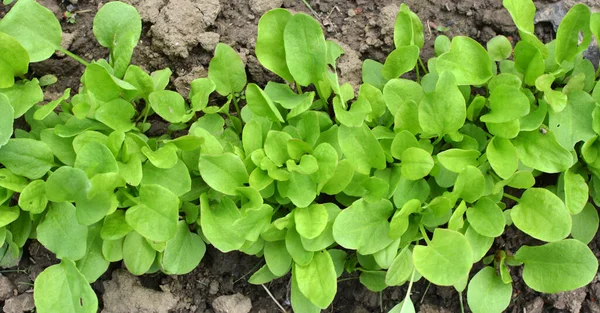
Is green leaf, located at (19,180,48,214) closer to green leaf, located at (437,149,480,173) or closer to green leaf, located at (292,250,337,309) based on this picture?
green leaf, located at (292,250,337,309)

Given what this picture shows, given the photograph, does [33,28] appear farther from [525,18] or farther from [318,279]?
[525,18]

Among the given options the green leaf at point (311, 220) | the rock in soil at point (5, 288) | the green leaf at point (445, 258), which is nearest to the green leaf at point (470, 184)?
the green leaf at point (445, 258)

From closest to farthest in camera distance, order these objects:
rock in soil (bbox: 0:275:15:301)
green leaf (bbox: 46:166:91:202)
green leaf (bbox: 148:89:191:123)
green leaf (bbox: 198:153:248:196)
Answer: green leaf (bbox: 46:166:91:202), green leaf (bbox: 198:153:248:196), green leaf (bbox: 148:89:191:123), rock in soil (bbox: 0:275:15:301)

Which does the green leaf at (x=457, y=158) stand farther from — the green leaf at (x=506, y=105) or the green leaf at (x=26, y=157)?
the green leaf at (x=26, y=157)

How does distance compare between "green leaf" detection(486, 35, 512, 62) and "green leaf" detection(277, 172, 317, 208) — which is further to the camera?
"green leaf" detection(486, 35, 512, 62)

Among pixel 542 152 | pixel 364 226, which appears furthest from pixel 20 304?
pixel 542 152

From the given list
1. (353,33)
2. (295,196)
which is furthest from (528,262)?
(353,33)

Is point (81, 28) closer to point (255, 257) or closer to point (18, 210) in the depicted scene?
point (18, 210)

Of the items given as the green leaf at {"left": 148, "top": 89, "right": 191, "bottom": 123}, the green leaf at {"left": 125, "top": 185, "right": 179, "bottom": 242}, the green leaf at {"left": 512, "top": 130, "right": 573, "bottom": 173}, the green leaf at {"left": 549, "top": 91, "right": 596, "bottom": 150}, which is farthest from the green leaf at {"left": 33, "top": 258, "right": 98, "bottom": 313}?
the green leaf at {"left": 549, "top": 91, "right": 596, "bottom": 150}
